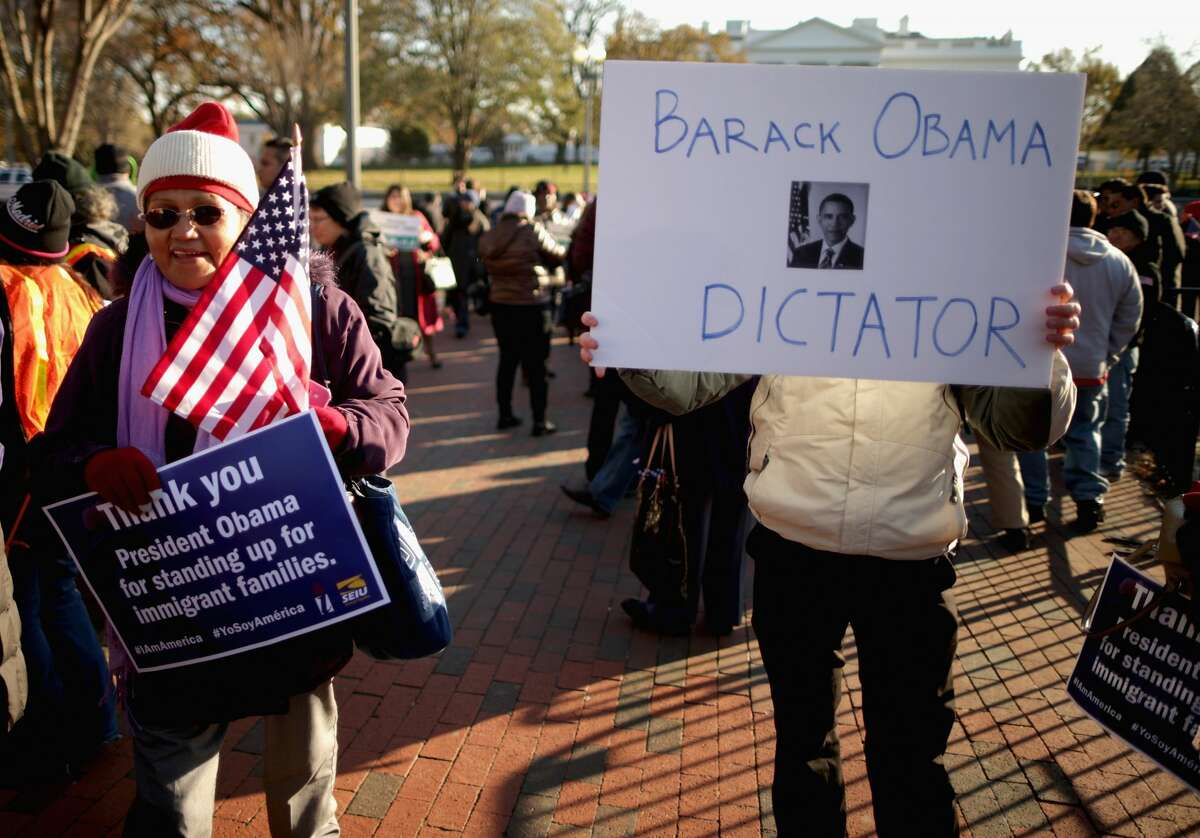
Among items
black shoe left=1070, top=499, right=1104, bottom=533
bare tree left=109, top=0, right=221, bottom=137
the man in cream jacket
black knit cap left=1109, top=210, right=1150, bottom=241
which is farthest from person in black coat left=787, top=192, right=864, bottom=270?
bare tree left=109, top=0, right=221, bottom=137

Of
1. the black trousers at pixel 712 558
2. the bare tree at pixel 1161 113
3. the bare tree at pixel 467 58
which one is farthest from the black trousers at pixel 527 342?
the bare tree at pixel 467 58

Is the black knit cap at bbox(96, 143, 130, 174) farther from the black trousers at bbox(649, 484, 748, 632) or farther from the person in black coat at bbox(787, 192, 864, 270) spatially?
the person in black coat at bbox(787, 192, 864, 270)

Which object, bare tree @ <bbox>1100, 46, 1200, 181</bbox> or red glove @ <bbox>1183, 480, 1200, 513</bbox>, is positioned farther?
bare tree @ <bbox>1100, 46, 1200, 181</bbox>

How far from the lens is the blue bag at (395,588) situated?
210 cm

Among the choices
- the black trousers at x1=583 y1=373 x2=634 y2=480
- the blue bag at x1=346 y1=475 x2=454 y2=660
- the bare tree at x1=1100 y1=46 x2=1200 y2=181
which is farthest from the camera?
the bare tree at x1=1100 y1=46 x2=1200 y2=181

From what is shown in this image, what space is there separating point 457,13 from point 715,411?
37831mm

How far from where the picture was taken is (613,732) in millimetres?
3395

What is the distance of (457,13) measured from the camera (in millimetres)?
37438

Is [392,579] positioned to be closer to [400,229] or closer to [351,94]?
[400,229]

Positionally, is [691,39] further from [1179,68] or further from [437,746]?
[437,746]

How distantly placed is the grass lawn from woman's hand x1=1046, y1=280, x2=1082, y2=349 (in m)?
41.2

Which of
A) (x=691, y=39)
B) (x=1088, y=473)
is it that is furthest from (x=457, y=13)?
(x=1088, y=473)

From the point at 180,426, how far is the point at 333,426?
0.37m

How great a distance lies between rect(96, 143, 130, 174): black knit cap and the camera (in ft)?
22.9
